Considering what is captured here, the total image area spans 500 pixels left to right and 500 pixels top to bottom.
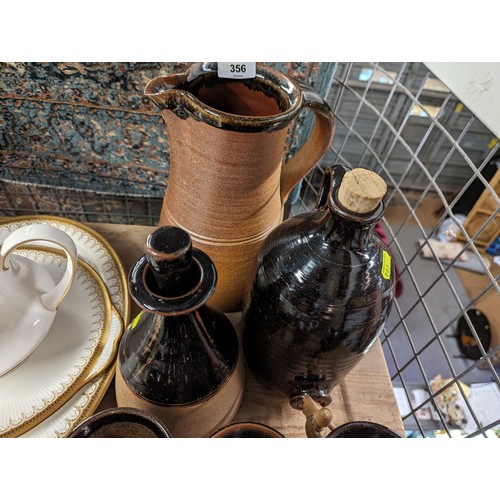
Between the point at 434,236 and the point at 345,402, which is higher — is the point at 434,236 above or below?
below

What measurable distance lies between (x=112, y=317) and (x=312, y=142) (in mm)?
354

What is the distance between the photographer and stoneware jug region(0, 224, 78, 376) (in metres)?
A: 0.44

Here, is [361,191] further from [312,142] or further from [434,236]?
[434,236]

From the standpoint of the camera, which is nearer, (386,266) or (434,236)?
(386,266)

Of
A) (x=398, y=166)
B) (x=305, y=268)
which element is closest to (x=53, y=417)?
(x=305, y=268)

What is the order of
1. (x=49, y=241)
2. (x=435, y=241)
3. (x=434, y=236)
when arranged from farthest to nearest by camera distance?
(x=435, y=241) < (x=434, y=236) < (x=49, y=241)

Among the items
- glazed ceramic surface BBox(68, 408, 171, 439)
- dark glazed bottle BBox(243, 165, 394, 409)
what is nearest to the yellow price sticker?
dark glazed bottle BBox(243, 165, 394, 409)

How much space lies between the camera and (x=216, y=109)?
423 mm

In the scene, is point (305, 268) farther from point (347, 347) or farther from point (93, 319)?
point (93, 319)

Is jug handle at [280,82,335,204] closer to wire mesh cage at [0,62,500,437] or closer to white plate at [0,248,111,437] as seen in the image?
white plate at [0,248,111,437]

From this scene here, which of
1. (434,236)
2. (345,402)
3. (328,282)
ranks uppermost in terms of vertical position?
(328,282)

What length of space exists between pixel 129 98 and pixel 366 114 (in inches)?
47.2

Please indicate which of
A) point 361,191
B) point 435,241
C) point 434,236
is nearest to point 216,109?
point 361,191

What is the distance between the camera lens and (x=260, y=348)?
0.45m
